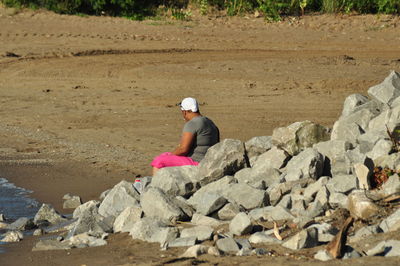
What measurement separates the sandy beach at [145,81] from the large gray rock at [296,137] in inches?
102

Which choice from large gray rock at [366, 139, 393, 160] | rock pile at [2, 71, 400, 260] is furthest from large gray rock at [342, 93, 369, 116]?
large gray rock at [366, 139, 393, 160]

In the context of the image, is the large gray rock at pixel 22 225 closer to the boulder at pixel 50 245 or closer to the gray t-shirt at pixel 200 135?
the boulder at pixel 50 245

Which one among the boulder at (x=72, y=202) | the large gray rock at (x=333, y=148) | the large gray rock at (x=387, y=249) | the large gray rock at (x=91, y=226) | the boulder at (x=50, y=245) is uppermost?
the large gray rock at (x=333, y=148)

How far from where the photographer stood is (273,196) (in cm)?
816

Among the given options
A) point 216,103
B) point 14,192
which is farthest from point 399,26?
point 14,192

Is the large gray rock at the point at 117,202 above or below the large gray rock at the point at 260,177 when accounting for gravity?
below

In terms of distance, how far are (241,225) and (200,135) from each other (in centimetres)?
222

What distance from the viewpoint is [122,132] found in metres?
13.7

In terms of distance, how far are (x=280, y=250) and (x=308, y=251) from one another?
221 mm

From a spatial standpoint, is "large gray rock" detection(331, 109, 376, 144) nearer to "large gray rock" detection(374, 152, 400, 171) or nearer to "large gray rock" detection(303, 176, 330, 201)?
"large gray rock" detection(374, 152, 400, 171)

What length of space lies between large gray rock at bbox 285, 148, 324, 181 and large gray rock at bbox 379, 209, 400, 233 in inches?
50.4

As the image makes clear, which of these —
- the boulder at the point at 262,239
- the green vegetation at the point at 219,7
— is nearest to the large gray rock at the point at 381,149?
the boulder at the point at 262,239

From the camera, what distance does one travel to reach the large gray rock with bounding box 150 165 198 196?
8758 millimetres

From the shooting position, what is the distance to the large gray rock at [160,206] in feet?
26.7
